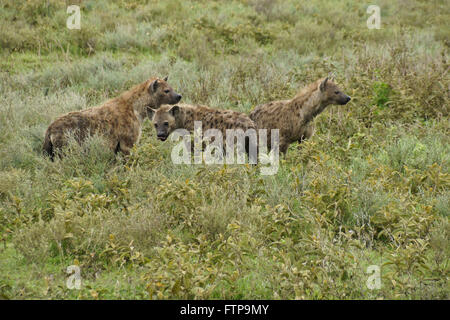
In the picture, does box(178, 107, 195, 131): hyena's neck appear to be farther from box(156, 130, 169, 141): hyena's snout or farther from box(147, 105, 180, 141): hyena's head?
box(156, 130, 169, 141): hyena's snout

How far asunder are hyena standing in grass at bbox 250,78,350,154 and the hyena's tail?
292 cm

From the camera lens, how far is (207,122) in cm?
742

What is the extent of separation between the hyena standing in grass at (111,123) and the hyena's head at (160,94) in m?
0.02

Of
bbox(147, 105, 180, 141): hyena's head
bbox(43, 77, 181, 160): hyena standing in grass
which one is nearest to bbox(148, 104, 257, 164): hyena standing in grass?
bbox(147, 105, 180, 141): hyena's head

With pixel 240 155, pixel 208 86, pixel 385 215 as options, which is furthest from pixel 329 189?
pixel 208 86

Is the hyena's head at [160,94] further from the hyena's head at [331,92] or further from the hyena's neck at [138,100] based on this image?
the hyena's head at [331,92]

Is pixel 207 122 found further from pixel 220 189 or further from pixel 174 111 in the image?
pixel 220 189

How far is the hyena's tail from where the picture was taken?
6.75 m

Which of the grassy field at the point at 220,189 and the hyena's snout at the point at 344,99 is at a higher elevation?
the hyena's snout at the point at 344,99

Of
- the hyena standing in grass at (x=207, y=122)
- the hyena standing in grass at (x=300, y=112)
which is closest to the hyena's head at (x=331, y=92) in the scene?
the hyena standing in grass at (x=300, y=112)

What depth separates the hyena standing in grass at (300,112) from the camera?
7.58m

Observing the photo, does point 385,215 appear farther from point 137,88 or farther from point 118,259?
point 137,88

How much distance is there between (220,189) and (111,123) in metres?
2.18

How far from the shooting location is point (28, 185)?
5.87m
